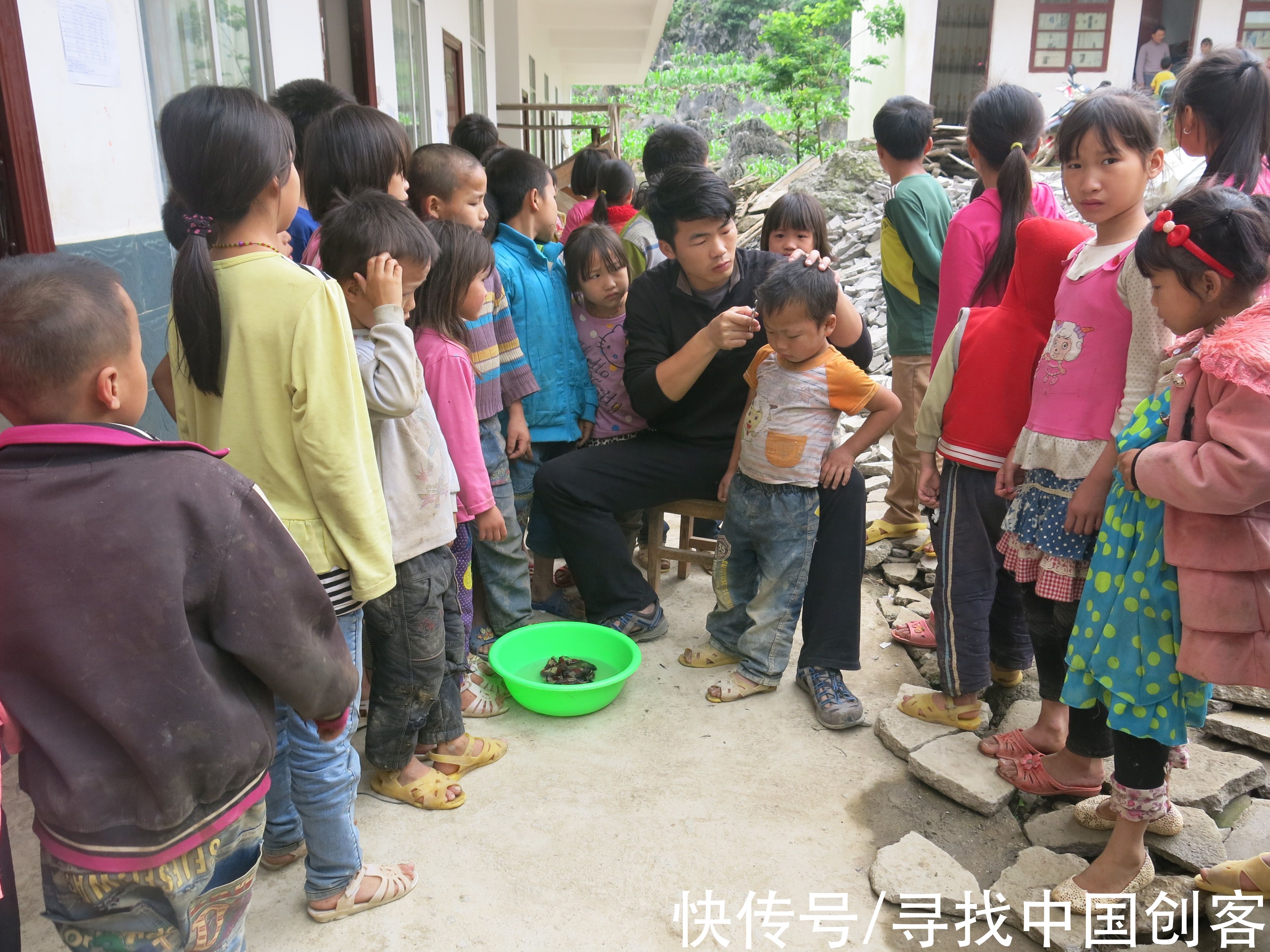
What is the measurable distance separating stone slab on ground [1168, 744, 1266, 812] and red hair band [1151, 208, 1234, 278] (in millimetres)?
1244

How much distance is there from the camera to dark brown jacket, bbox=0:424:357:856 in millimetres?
1133

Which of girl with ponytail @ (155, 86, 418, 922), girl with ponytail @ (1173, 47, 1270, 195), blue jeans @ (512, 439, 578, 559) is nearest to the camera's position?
girl with ponytail @ (155, 86, 418, 922)

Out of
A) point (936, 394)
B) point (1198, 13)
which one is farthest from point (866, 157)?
point (936, 394)

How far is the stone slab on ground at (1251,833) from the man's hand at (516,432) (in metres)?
2.13

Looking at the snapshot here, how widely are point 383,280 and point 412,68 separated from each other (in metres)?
5.19

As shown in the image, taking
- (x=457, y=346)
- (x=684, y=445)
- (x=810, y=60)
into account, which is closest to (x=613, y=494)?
(x=684, y=445)

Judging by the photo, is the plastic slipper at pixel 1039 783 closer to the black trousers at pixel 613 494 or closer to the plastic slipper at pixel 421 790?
the black trousers at pixel 613 494

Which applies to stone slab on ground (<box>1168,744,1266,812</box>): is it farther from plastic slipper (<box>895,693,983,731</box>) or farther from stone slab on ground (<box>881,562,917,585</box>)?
stone slab on ground (<box>881,562,917,585</box>)

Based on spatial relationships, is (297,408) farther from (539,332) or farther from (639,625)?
(639,625)

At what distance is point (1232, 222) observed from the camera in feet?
5.21

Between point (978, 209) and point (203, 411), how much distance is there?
98.1 inches

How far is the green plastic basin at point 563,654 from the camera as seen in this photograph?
8.37 ft

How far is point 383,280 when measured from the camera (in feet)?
6.06

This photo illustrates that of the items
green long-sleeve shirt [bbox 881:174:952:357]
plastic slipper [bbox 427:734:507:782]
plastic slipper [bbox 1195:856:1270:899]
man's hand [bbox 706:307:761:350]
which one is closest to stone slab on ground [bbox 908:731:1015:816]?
plastic slipper [bbox 1195:856:1270:899]
